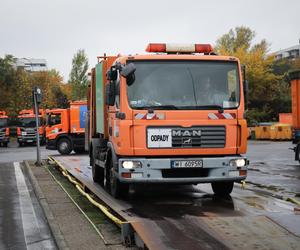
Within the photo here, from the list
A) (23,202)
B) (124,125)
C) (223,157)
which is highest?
(124,125)

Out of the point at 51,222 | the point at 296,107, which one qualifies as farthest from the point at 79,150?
the point at 51,222

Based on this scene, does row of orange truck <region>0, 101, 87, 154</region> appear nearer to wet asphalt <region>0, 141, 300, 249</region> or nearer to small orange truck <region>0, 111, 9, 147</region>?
wet asphalt <region>0, 141, 300, 249</region>

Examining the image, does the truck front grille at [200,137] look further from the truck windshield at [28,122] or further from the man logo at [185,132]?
the truck windshield at [28,122]

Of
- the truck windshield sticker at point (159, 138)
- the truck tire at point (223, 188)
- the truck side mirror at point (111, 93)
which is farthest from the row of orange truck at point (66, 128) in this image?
the truck windshield sticker at point (159, 138)

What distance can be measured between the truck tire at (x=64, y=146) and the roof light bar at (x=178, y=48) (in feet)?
60.5

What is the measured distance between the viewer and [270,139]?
40.2m

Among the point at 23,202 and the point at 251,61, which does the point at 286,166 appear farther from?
the point at 251,61

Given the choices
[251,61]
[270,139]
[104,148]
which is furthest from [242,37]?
[104,148]

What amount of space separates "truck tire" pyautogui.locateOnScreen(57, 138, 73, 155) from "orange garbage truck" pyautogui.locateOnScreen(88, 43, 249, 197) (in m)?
18.4

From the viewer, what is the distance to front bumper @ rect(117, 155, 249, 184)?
9281 millimetres

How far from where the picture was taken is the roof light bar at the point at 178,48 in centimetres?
1027

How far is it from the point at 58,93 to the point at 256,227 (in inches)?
2467

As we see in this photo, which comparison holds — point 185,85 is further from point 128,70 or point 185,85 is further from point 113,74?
point 113,74

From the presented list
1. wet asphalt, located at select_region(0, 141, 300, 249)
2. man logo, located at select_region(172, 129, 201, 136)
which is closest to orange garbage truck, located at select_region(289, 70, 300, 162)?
wet asphalt, located at select_region(0, 141, 300, 249)
